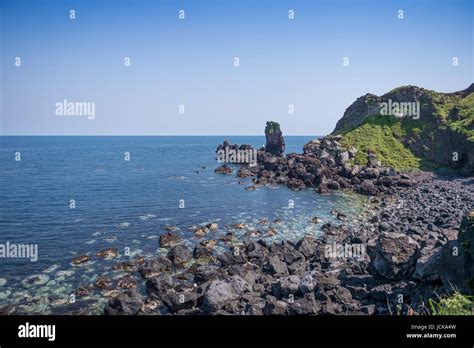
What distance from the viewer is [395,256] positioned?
22844 millimetres

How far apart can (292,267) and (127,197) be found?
39.9 meters

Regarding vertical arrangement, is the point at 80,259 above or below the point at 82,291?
above

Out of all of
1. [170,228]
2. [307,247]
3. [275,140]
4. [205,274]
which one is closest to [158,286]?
[205,274]

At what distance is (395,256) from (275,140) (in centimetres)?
9375

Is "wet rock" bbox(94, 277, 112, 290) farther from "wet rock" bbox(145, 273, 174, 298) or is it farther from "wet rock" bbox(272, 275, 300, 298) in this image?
"wet rock" bbox(272, 275, 300, 298)

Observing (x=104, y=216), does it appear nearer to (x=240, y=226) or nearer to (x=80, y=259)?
(x=80, y=259)

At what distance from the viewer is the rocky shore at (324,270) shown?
20031mm

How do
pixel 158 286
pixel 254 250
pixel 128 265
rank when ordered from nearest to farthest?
pixel 158 286, pixel 128 265, pixel 254 250

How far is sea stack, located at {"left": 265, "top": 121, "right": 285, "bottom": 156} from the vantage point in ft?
377

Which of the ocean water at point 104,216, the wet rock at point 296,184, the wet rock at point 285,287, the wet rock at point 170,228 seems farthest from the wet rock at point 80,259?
the wet rock at point 296,184

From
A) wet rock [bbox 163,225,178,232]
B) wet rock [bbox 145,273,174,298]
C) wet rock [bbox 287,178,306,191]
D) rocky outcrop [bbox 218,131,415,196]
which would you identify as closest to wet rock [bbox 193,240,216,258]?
wet rock [bbox 145,273,174,298]

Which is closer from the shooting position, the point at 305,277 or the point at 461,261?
the point at 461,261

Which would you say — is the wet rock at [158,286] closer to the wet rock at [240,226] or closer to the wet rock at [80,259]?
the wet rock at [80,259]

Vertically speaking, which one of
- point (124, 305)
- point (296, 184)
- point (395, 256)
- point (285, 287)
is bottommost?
point (124, 305)
